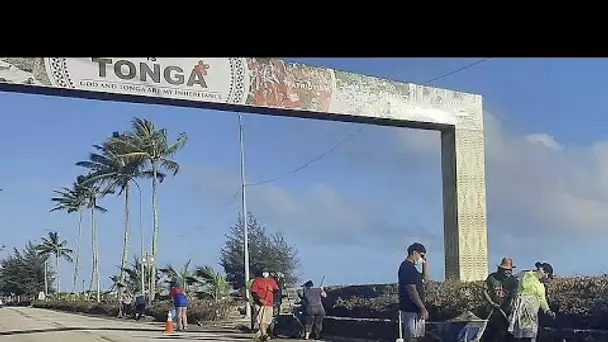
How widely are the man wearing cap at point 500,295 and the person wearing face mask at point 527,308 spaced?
354 millimetres

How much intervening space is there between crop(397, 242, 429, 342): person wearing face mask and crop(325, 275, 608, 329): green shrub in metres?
2.15

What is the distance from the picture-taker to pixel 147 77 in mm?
20297

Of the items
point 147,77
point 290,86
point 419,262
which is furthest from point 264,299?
point 290,86

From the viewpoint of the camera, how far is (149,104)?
70.8ft

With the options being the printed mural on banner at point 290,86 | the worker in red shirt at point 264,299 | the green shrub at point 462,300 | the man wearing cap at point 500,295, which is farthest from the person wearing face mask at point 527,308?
the printed mural on banner at point 290,86

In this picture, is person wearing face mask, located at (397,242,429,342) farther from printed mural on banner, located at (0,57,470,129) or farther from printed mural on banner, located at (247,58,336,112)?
printed mural on banner, located at (247,58,336,112)

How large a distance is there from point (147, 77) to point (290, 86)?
148 inches

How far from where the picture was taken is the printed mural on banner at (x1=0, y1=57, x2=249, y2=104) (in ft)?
62.3

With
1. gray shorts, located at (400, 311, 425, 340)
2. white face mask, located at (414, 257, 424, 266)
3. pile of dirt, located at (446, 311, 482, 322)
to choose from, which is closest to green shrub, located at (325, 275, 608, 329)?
pile of dirt, located at (446, 311, 482, 322)

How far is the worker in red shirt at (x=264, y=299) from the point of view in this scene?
17.7 m

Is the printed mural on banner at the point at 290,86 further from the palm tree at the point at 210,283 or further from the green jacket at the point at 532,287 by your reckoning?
the palm tree at the point at 210,283
